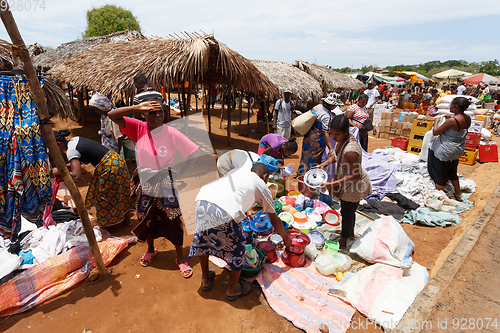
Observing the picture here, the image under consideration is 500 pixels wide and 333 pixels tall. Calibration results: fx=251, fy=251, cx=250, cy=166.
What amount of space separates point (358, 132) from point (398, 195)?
1639 mm

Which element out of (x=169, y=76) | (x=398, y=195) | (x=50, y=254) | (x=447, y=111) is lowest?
(x=398, y=195)

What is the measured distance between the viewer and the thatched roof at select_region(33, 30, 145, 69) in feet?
34.8

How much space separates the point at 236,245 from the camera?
7.63 feet

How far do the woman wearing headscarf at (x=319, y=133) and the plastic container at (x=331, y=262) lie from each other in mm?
1982

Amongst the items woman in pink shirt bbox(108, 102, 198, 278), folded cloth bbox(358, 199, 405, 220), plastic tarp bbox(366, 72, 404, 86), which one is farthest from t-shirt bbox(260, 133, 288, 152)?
plastic tarp bbox(366, 72, 404, 86)

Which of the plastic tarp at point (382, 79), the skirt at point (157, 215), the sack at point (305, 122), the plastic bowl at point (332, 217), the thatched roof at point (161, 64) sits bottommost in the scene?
the plastic bowl at point (332, 217)

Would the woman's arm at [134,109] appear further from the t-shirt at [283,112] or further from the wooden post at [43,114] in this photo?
the t-shirt at [283,112]

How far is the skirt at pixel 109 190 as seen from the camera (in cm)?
325

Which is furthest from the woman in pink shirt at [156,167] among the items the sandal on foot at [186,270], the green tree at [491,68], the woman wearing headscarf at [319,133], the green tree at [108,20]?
the green tree at [491,68]

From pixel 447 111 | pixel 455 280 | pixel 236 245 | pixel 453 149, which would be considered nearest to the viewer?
pixel 236 245

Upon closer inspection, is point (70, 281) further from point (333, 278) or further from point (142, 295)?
point (333, 278)

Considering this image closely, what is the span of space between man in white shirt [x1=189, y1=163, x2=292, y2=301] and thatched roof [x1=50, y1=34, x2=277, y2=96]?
4.22 meters

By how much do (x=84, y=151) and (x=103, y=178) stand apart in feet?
1.32

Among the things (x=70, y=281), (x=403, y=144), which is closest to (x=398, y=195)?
(x=403, y=144)
